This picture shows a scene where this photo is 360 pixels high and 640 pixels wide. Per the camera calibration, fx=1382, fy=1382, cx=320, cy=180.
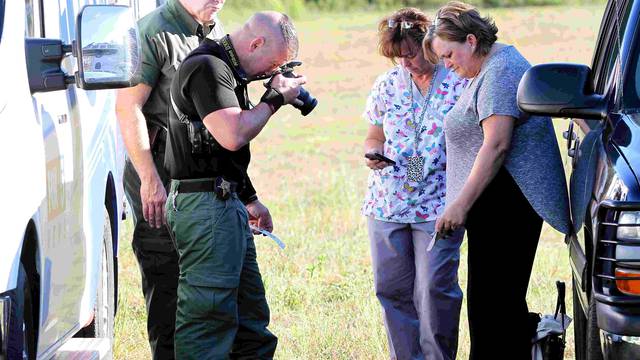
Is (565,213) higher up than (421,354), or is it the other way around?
(565,213)

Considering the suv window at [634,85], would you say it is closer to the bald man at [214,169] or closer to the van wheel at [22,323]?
the bald man at [214,169]

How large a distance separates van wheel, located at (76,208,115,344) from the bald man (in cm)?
116

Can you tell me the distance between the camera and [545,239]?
11.1 metres

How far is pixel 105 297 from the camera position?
6.71 metres

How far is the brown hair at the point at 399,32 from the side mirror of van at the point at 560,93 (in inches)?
60.7

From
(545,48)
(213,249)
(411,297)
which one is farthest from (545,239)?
(545,48)

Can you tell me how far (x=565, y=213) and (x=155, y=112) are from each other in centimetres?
198

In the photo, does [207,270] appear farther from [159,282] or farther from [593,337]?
[593,337]

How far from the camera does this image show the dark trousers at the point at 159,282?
249 inches

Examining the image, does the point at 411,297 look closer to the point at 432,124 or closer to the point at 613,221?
the point at 432,124

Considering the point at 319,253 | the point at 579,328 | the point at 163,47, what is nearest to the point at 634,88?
the point at 579,328

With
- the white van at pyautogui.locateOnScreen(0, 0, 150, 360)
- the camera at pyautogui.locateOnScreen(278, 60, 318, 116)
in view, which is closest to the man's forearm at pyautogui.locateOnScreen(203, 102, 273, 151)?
the camera at pyautogui.locateOnScreen(278, 60, 318, 116)

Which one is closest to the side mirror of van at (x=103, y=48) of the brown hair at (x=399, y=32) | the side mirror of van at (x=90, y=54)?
the side mirror of van at (x=90, y=54)

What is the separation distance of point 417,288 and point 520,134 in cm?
119
